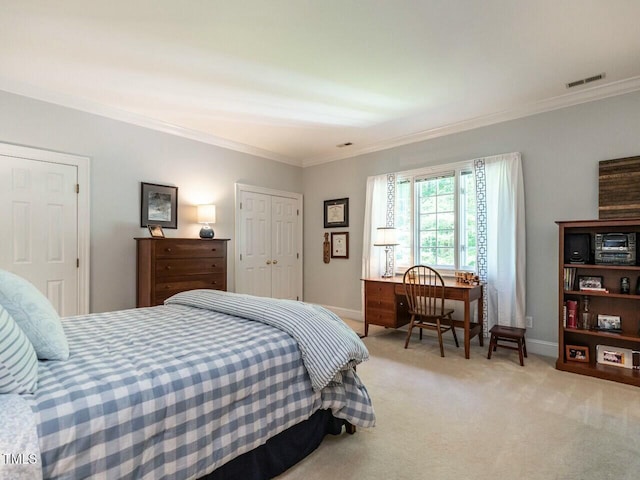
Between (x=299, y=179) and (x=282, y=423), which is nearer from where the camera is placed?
(x=282, y=423)

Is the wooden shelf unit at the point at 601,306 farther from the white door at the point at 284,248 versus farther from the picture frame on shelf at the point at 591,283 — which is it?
the white door at the point at 284,248

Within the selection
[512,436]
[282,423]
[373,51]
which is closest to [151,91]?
→ [373,51]

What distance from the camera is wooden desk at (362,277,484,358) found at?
3389mm

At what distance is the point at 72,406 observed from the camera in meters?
0.99

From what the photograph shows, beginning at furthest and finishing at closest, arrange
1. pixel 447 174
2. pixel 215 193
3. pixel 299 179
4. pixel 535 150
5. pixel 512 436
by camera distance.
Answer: pixel 299 179
pixel 215 193
pixel 447 174
pixel 535 150
pixel 512 436

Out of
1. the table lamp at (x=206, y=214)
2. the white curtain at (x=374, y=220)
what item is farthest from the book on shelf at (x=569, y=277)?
the table lamp at (x=206, y=214)

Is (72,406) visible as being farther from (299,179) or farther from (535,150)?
(299,179)

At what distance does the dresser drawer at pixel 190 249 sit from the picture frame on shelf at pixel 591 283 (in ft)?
11.9

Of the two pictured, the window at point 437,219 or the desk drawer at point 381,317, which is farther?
the window at point 437,219

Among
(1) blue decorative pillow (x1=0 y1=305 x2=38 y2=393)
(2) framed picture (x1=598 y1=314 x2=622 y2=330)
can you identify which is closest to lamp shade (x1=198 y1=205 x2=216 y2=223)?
(1) blue decorative pillow (x1=0 y1=305 x2=38 y2=393)

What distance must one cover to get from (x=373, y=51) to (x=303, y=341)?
2.09 meters

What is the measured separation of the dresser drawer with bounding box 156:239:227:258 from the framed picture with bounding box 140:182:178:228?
21.5 inches

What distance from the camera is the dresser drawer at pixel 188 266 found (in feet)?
11.2

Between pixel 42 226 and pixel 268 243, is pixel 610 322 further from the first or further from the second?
pixel 42 226
